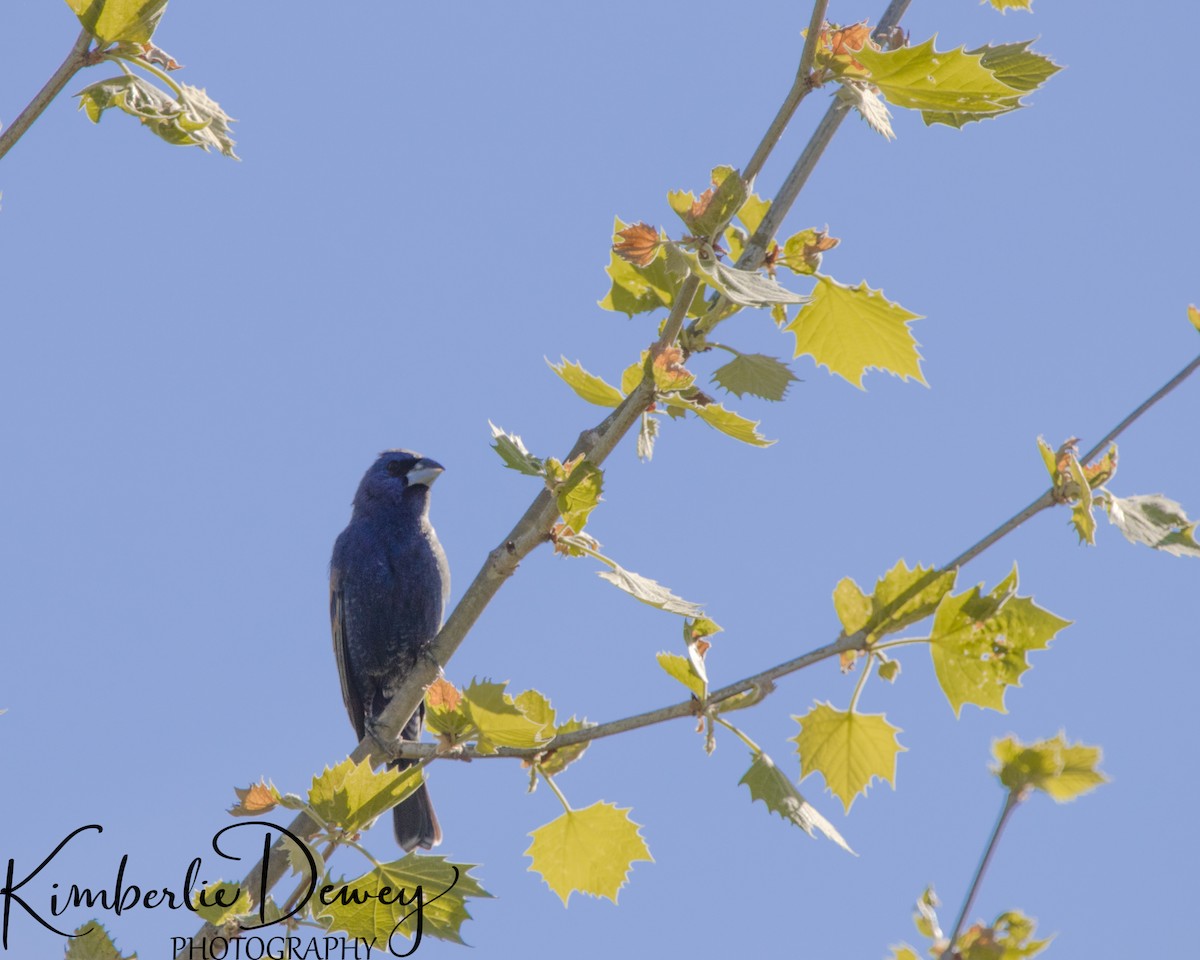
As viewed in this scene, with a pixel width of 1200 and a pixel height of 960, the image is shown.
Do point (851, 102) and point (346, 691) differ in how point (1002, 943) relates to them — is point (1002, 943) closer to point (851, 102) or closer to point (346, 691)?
point (851, 102)

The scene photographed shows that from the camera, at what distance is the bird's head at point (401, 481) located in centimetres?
1059

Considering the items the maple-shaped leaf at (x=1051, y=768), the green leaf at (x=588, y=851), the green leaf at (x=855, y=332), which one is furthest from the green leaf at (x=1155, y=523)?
the green leaf at (x=588, y=851)

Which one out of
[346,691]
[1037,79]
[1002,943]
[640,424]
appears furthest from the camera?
[346,691]

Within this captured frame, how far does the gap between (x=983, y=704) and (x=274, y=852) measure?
84.3 inches

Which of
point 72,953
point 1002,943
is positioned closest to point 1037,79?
point 1002,943

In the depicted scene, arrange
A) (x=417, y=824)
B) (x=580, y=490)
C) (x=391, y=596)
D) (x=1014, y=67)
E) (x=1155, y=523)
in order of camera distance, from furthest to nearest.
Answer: (x=417, y=824), (x=391, y=596), (x=580, y=490), (x=1014, y=67), (x=1155, y=523)

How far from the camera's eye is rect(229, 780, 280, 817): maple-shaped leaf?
12.5 feet

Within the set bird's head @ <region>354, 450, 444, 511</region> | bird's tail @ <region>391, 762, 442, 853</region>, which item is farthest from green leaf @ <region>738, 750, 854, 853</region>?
bird's head @ <region>354, 450, 444, 511</region>

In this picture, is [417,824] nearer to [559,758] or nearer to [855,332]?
[559,758]

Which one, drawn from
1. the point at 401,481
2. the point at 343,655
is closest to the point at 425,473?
the point at 401,481

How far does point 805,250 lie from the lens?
3.95m

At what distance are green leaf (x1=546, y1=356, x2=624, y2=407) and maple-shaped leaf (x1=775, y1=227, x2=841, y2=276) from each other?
2.33ft

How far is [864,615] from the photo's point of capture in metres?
3.37

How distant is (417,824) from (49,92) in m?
8.03
